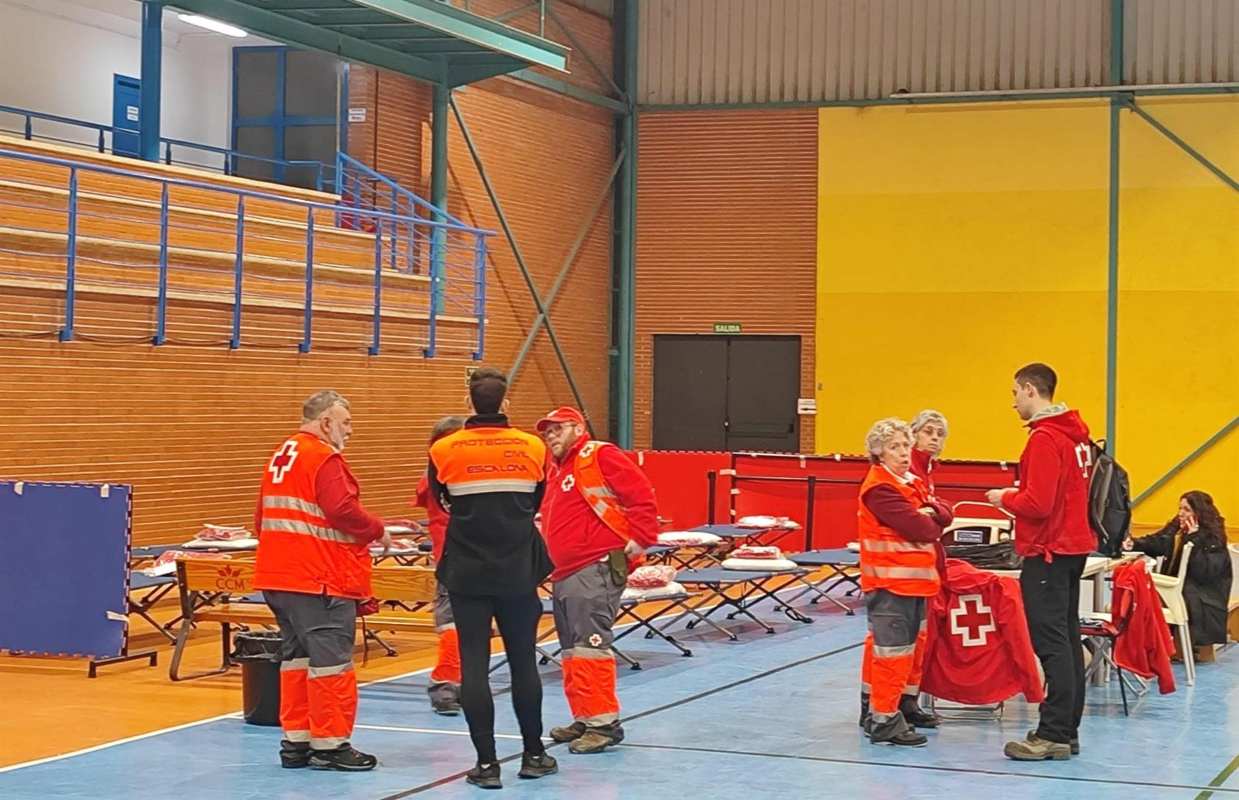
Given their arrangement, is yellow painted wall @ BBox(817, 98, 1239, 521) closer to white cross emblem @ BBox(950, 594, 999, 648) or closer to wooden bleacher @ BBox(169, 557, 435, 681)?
wooden bleacher @ BBox(169, 557, 435, 681)

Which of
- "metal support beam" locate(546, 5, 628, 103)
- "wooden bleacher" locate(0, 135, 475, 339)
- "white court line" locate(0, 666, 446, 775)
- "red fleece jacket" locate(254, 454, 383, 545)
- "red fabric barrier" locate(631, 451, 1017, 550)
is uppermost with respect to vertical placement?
"metal support beam" locate(546, 5, 628, 103)

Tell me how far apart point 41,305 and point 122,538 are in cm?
335

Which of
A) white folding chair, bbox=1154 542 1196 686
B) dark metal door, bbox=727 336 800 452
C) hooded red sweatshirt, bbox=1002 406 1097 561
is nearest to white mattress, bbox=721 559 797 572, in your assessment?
white folding chair, bbox=1154 542 1196 686

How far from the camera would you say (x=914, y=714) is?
9.40m

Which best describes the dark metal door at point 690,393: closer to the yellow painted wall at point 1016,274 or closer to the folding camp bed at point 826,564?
the yellow painted wall at point 1016,274

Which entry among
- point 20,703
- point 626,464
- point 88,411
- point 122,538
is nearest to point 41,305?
point 88,411

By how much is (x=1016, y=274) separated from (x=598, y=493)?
16932mm

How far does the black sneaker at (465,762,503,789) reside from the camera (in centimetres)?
764

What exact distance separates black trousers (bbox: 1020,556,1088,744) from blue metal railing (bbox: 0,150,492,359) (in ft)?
28.5

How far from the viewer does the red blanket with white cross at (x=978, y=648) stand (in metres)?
9.51

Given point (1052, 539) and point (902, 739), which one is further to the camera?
point (902, 739)

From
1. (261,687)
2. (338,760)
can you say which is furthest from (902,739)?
(261,687)

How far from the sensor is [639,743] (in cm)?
888

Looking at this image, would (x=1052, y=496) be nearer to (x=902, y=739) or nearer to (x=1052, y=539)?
(x=1052, y=539)
